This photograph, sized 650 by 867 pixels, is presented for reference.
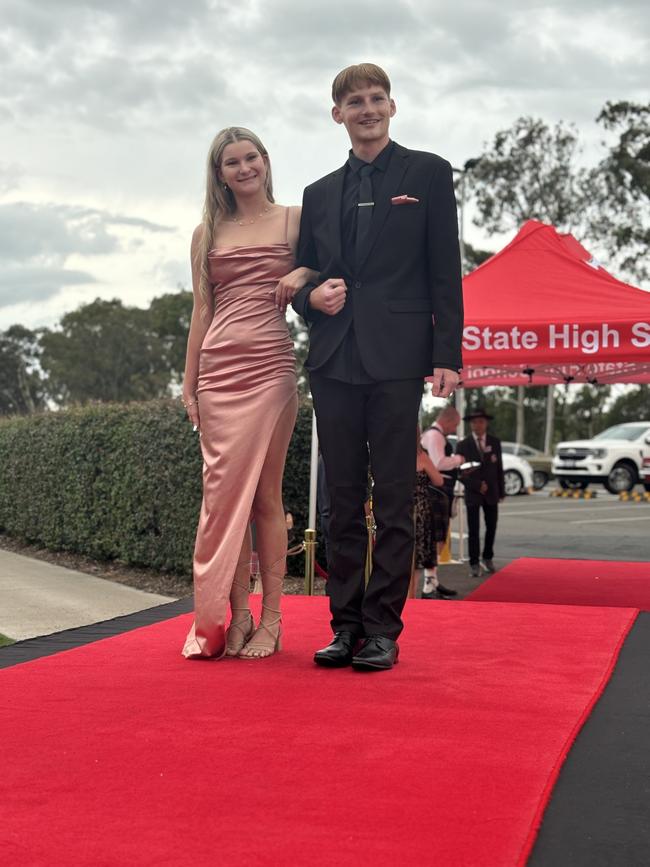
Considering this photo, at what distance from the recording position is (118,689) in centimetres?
378

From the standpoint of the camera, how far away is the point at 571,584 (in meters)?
8.70

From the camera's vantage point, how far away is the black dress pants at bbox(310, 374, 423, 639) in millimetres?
4164

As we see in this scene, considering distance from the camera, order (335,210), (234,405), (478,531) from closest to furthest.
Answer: (335,210), (234,405), (478,531)

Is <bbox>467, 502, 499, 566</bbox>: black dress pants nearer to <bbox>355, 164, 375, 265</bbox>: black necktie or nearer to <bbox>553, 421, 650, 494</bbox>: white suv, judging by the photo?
<bbox>355, 164, 375, 265</bbox>: black necktie

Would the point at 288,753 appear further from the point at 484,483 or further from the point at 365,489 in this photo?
the point at 484,483

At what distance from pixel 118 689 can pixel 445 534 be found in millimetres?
7061

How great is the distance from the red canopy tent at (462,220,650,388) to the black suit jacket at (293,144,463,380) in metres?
3.33

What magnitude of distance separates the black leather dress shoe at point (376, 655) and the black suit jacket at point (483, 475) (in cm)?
766

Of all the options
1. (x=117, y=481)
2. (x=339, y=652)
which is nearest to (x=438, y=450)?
(x=117, y=481)

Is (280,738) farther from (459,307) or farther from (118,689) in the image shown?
(459,307)

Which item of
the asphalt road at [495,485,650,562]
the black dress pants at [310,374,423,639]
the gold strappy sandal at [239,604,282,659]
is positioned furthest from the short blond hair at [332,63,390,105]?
the asphalt road at [495,485,650,562]

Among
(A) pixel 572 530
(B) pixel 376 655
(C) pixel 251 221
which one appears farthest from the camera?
(A) pixel 572 530

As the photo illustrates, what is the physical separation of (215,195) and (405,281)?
88cm

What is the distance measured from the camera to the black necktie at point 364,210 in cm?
423
